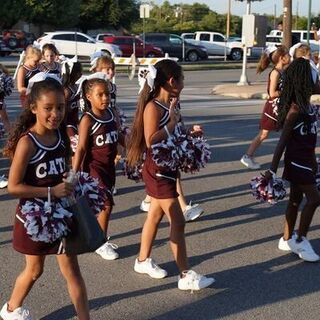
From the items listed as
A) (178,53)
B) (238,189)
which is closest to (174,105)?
(238,189)

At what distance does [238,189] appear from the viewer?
8.25 metres

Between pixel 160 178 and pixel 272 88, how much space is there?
4415 millimetres

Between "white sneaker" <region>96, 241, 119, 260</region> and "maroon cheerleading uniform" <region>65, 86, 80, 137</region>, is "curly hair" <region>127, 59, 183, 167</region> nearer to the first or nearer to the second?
"white sneaker" <region>96, 241, 119, 260</region>

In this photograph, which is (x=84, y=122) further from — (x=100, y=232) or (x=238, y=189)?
(x=238, y=189)

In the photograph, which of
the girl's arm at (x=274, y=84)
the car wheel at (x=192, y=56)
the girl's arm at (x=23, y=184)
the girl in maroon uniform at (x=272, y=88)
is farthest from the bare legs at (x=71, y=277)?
the car wheel at (x=192, y=56)

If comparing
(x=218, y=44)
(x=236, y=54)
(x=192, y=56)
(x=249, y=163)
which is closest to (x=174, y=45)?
(x=192, y=56)

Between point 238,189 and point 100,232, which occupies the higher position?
point 100,232

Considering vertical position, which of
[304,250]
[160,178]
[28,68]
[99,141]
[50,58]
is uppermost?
[50,58]

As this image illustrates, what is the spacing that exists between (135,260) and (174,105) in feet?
4.68

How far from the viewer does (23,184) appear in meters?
3.85

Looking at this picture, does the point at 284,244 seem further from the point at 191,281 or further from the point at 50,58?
the point at 50,58

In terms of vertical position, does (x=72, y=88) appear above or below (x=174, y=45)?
above

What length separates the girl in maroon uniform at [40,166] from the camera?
3838 millimetres

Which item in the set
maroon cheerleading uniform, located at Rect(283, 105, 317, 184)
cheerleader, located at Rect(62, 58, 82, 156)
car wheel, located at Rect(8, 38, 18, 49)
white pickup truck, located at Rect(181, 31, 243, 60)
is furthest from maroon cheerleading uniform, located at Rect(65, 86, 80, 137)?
car wheel, located at Rect(8, 38, 18, 49)
